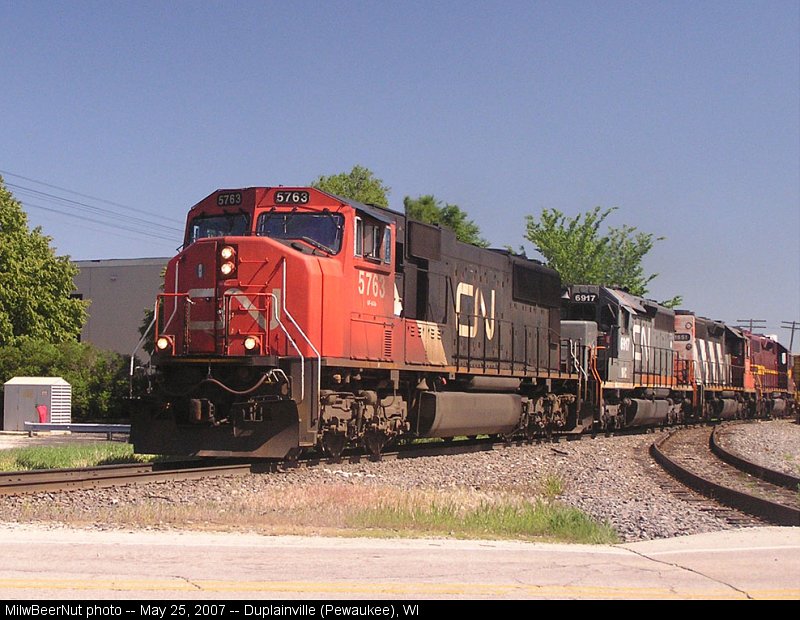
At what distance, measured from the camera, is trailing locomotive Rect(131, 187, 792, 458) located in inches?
545

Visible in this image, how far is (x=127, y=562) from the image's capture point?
6.91 m

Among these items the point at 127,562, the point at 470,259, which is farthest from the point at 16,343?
the point at 127,562

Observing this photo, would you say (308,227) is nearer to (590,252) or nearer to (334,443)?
(334,443)

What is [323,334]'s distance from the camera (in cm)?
1431

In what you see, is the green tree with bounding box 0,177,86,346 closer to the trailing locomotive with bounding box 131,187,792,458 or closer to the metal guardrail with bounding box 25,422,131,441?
the metal guardrail with bounding box 25,422,131,441

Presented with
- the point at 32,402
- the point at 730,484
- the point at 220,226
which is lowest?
the point at 730,484

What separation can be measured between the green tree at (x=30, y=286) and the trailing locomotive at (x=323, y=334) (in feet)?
86.4

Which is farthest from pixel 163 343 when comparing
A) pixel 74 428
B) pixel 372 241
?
pixel 74 428

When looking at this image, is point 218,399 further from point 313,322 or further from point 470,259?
point 470,259

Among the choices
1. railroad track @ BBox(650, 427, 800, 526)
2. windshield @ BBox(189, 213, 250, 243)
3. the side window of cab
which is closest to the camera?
railroad track @ BBox(650, 427, 800, 526)

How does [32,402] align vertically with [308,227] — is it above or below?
below

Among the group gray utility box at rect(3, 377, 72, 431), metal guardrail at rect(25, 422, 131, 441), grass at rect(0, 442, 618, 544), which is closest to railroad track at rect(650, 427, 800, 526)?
grass at rect(0, 442, 618, 544)

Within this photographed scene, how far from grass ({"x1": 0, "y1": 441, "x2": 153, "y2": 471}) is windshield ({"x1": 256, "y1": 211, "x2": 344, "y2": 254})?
490 cm

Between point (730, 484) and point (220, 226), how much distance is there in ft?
27.3
